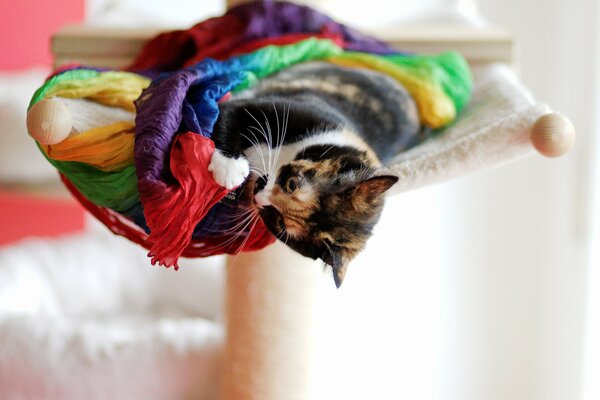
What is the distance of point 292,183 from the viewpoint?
0.72 metres

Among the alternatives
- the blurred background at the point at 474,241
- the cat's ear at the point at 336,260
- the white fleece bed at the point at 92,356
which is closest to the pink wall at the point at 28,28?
the blurred background at the point at 474,241

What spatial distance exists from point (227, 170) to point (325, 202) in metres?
0.12

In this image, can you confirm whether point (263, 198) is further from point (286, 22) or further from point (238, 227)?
point (286, 22)

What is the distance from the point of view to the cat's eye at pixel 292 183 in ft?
2.37

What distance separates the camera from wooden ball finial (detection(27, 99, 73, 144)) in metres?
0.65

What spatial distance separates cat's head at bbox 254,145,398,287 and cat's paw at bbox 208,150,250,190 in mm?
63

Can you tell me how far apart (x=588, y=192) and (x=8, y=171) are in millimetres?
1112

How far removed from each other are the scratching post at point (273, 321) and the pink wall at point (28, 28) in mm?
919

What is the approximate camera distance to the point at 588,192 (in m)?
1.55

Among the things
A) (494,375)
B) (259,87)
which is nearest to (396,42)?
(259,87)

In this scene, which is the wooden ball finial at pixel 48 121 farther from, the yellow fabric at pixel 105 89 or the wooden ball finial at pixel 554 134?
the wooden ball finial at pixel 554 134

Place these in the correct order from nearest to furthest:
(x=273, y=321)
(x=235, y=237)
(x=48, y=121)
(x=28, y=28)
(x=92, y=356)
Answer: (x=48, y=121)
(x=235, y=237)
(x=273, y=321)
(x=92, y=356)
(x=28, y=28)

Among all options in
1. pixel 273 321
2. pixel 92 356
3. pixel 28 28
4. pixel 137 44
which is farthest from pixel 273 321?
pixel 28 28

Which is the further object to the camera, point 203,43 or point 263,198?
point 203,43
